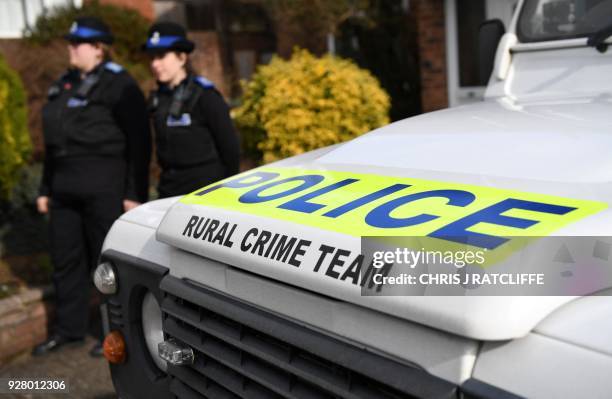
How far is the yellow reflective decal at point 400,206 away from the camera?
4.28 ft

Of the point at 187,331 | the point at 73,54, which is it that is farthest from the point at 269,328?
the point at 73,54

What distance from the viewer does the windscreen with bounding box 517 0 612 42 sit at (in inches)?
96.6

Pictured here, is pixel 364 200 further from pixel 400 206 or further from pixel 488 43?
pixel 488 43

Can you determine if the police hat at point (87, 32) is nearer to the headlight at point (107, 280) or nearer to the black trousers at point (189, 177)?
the black trousers at point (189, 177)

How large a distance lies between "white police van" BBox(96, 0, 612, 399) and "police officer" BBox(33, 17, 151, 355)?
1.80 m

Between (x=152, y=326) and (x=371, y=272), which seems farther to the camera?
(x=152, y=326)

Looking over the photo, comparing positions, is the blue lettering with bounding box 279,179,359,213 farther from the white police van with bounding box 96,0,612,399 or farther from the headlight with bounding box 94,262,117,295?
the headlight with bounding box 94,262,117,295

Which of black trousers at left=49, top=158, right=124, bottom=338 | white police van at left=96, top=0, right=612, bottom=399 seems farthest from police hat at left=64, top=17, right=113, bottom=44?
white police van at left=96, top=0, right=612, bottom=399

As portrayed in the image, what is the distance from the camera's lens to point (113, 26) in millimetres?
7867

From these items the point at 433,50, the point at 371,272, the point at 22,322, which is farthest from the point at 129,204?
the point at 433,50

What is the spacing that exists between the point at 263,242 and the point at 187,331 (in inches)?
16.0

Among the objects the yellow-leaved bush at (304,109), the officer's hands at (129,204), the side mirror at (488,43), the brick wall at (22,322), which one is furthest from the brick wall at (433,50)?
the side mirror at (488,43)

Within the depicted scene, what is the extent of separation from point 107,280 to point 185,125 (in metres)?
1.73

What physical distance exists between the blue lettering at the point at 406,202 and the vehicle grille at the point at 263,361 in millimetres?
262
